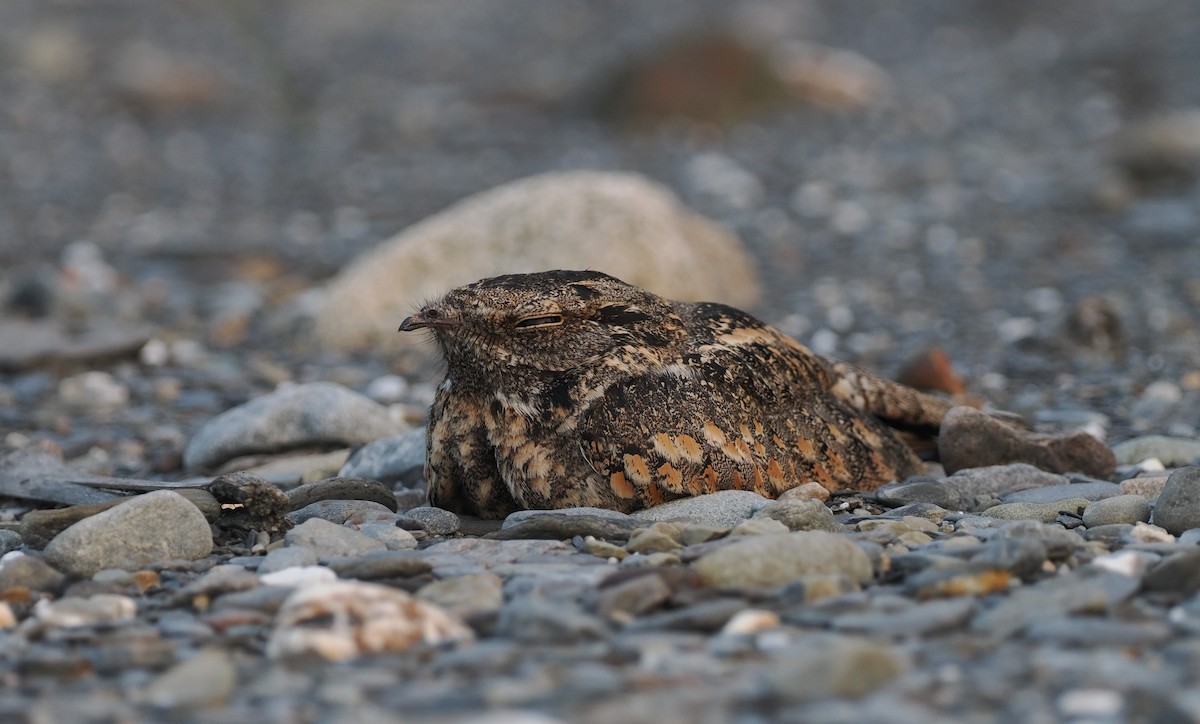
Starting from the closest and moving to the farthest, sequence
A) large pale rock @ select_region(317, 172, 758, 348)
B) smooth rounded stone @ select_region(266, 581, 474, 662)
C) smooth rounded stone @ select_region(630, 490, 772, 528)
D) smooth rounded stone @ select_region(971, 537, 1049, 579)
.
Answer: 1. smooth rounded stone @ select_region(266, 581, 474, 662)
2. smooth rounded stone @ select_region(971, 537, 1049, 579)
3. smooth rounded stone @ select_region(630, 490, 772, 528)
4. large pale rock @ select_region(317, 172, 758, 348)

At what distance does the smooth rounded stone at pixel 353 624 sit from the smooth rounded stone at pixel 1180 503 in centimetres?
220

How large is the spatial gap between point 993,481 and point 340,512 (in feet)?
7.63

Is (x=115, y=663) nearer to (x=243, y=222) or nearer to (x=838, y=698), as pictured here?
(x=838, y=698)

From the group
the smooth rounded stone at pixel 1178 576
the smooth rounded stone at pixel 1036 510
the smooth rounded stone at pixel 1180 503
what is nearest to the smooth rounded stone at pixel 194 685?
the smooth rounded stone at pixel 1178 576

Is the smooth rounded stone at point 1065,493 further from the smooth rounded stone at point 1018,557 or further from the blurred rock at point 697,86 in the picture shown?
the blurred rock at point 697,86

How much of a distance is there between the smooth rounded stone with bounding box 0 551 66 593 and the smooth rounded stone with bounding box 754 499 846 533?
2.02 meters

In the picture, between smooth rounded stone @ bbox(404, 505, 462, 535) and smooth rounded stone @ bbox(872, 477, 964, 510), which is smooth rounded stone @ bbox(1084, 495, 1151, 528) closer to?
smooth rounded stone @ bbox(872, 477, 964, 510)

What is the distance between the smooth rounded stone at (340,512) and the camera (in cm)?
465

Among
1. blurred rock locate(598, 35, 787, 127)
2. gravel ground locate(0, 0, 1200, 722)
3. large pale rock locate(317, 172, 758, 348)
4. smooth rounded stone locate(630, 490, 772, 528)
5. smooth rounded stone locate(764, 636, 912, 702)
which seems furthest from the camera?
blurred rock locate(598, 35, 787, 127)

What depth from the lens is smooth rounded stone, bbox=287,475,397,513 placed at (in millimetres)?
4883

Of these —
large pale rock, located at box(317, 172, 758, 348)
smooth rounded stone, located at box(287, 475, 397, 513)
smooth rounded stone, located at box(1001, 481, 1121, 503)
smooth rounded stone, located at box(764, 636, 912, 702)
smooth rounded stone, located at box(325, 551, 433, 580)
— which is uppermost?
large pale rock, located at box(317, 172, 758, 348)

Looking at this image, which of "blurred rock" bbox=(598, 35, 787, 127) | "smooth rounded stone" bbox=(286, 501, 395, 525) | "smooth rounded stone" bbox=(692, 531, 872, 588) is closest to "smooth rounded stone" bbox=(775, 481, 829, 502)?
"smooth rounded stone" bbox=(692, 531, 872, 588)

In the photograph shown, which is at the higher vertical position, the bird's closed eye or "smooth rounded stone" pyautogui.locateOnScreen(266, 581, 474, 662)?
the bird's closed eye

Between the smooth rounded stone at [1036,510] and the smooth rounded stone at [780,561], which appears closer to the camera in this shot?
the smooth rounded stone at [780,561]
